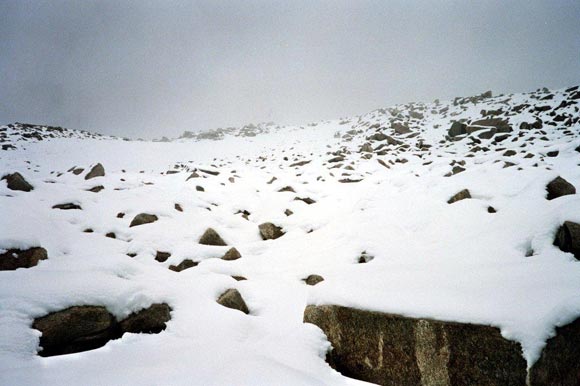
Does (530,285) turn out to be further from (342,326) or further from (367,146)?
(367,146)

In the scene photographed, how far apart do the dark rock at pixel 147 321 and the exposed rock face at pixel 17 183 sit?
5.04 metres

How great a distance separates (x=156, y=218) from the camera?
16.5ft

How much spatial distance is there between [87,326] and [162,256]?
77.1 inches

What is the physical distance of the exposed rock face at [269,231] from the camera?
516cm

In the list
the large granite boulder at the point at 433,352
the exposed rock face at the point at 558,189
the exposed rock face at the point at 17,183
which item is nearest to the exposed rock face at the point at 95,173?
the exposed rock face at the point at 17,183

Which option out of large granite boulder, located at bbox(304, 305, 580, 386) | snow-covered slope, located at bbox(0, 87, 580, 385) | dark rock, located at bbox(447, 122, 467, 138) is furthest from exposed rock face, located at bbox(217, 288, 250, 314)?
dark rock, located at bbox(447, 122, 467, 138)

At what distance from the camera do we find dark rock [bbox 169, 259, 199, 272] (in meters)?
3.73

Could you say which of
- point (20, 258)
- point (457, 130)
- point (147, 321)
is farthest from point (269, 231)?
point (457, 130)

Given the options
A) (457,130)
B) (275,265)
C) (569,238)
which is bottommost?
(275,265)

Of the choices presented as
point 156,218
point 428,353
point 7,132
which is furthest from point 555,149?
point 7,132

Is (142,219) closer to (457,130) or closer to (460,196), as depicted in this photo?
(460,196)

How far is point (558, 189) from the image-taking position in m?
3.72

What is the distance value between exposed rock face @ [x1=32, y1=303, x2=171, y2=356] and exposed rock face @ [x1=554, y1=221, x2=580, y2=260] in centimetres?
346

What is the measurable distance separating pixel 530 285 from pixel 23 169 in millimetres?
17128
